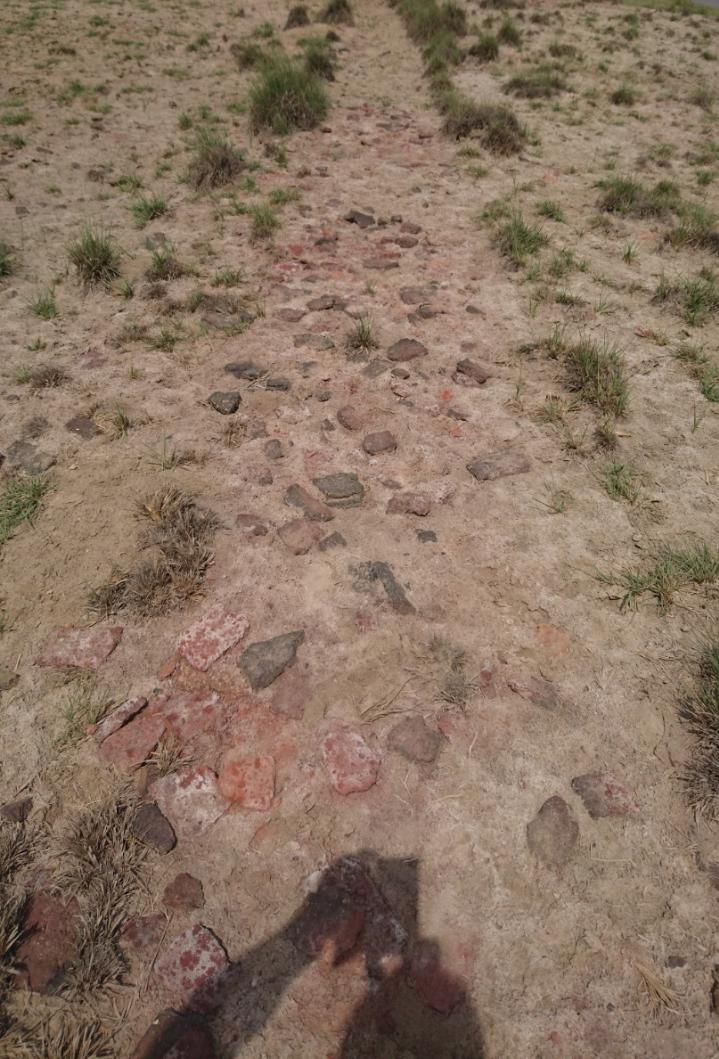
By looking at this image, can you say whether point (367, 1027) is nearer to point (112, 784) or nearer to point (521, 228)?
point (112, 784)

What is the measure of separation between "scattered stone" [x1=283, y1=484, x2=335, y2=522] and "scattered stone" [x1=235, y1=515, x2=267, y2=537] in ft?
0.67

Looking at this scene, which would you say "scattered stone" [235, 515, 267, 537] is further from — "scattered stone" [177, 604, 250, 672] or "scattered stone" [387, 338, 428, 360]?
"scattered stone" [387, 338, 428, 360]

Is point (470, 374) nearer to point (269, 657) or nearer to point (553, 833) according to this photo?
point (269, 657)

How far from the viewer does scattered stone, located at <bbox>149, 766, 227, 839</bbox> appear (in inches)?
76.9

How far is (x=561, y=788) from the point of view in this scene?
202 centimetres

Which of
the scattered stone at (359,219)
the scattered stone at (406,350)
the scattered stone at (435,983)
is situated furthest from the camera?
the scattered stone at (359,219)

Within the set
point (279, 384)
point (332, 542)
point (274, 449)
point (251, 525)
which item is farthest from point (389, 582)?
point (279, 384)

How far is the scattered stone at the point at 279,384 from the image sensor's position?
12.2ft

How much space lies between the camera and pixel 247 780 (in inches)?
80.3

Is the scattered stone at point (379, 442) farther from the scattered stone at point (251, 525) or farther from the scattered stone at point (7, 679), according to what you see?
the scattered stone at point (7, 679)

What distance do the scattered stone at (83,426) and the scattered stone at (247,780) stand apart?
7.29 ft

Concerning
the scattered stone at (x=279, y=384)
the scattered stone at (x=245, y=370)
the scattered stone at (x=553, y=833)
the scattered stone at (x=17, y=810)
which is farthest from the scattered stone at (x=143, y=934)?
the scattered stone at (x=245, y=370)

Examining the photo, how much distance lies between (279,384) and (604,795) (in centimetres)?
293

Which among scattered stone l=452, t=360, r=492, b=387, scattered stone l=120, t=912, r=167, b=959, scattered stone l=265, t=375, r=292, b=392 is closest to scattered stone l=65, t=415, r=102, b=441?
scattered stone l=265, t=375, r=292, b=392
